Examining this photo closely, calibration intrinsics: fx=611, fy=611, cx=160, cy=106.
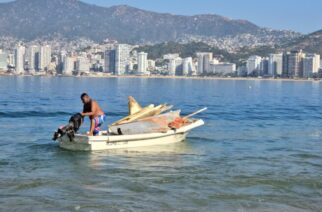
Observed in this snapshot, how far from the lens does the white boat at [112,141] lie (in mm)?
21438

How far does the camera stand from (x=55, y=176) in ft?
54.9

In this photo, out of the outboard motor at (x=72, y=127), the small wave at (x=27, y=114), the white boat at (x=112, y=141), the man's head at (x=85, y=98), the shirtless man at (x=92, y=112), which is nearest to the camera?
the outboard motor at (x=72, y=127)

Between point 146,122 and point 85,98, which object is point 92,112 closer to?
point 85,98

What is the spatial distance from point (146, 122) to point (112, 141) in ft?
7.48

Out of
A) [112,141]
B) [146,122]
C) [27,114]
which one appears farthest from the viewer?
[27,114]

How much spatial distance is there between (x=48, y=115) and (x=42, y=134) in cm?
1339

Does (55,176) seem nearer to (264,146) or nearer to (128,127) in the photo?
(128,127)

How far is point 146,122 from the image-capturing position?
23.8 m

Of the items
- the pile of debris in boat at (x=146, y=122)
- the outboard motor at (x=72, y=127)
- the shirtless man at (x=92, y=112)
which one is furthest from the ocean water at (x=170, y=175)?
the shirtless man at (x=92, y=112)

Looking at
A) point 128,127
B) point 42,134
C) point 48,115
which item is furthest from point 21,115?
point 128,127

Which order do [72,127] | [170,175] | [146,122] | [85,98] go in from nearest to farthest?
[170,175] → [72,127] → [85,98] → [146,122]

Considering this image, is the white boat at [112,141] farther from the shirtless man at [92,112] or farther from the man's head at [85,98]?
the man's head at [85,98]

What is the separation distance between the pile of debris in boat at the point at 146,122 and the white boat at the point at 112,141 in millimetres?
349

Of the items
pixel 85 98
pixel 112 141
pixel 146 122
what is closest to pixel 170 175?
pixel 112 141
